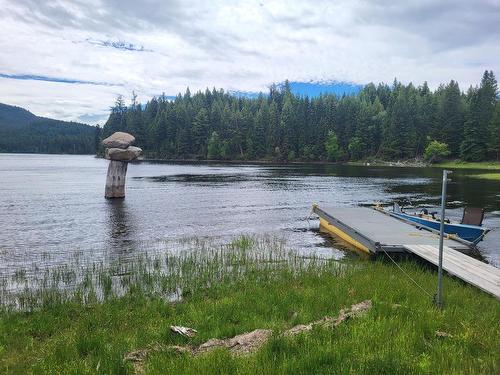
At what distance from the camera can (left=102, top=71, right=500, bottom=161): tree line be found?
391 feet

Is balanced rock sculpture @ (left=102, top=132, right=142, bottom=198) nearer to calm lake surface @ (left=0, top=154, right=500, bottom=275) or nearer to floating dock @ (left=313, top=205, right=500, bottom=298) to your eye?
calm lake surface @ (left=0, top=154, right=500, bottom=275)

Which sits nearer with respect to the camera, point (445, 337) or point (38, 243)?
point (445, 337)

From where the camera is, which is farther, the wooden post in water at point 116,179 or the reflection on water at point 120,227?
the wooden post in water at point 116,179

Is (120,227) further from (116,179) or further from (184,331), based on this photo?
(184,331)

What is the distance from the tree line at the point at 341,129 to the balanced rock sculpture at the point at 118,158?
3842 inches

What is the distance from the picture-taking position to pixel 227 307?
38.0ft

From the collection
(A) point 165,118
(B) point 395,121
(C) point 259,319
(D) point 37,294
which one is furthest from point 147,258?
(A) point 165,118

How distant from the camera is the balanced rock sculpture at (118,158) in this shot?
139 ft

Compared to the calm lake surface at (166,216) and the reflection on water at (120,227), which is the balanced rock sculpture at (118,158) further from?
the reflection on water at (120,227)

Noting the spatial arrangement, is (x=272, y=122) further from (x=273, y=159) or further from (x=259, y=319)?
(x=259, y=319)

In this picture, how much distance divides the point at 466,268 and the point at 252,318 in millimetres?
8893

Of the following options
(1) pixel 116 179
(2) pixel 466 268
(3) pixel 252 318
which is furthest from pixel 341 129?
(3) pixel 252 318

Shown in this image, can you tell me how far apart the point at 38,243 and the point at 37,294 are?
10.7 m

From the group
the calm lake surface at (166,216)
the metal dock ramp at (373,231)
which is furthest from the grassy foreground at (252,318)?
the calm lake surface at (166,216)
